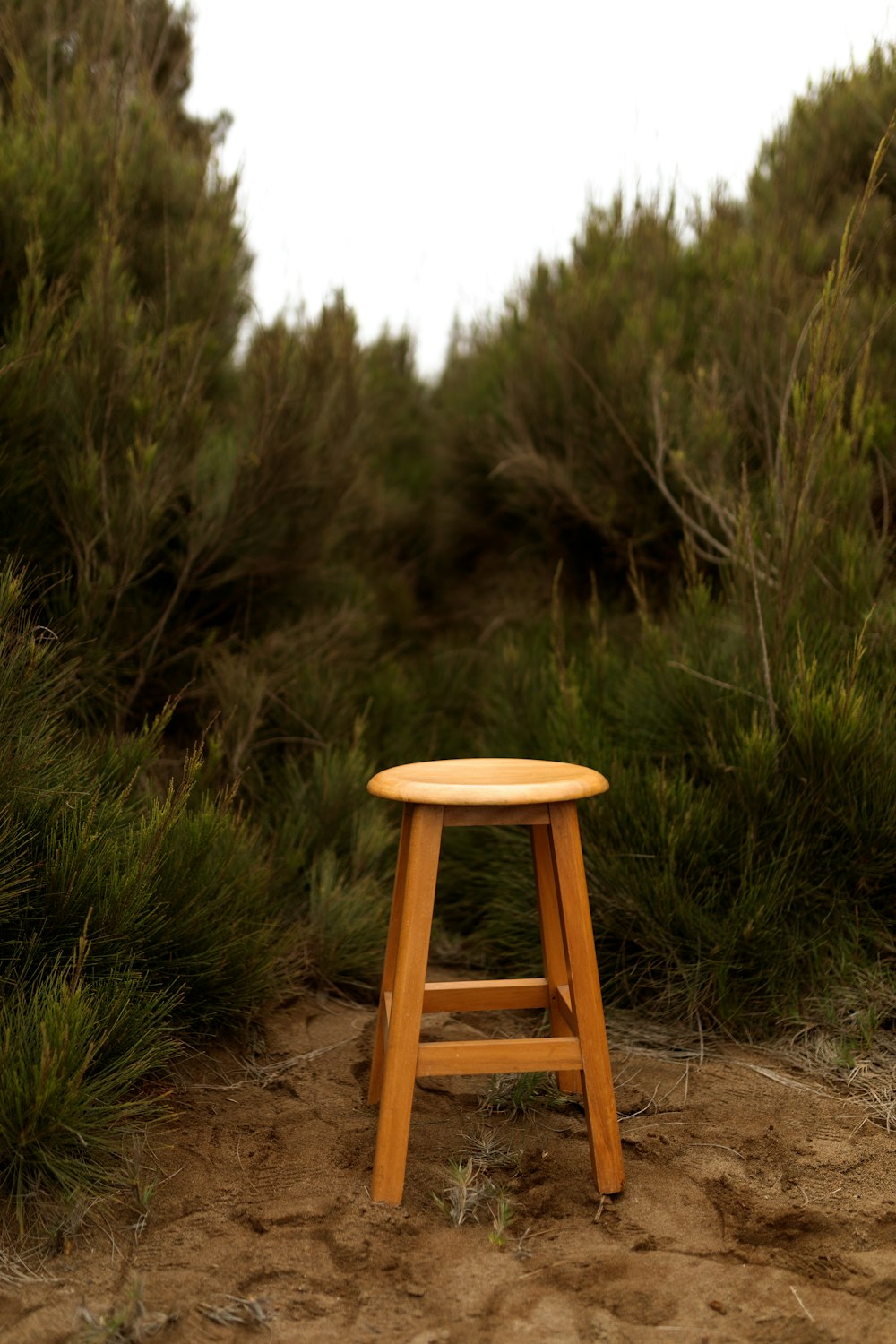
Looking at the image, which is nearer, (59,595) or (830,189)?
(59,595)

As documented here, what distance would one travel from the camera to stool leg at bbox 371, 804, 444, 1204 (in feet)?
6.53

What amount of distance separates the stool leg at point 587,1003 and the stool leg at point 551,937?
1.05ft

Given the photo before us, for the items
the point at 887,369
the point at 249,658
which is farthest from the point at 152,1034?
the point at 887,369

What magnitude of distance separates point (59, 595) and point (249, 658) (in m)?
0.73

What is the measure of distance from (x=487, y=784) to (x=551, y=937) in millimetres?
633

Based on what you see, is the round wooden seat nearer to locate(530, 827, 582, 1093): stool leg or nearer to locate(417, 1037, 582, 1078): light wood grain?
locate(530, 827, 582, 1093): stool leg

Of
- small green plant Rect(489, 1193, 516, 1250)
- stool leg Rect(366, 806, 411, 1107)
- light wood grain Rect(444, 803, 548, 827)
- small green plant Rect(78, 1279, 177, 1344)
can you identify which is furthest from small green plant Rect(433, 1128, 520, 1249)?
light wood grain Rect(444, 803, 548, 827)

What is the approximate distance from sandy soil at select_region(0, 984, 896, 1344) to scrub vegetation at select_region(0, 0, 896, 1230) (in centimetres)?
20

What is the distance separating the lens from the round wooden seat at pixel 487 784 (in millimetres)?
1950

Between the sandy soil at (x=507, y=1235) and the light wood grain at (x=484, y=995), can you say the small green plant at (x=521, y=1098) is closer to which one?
the sandy soil at (x=507, y=1235)

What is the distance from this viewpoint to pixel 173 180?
14.1 ft

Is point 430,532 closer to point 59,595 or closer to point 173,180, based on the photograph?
point 173,180

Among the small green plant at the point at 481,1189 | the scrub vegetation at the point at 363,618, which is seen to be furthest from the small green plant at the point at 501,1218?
the scrub vegetation at the point at 363,618

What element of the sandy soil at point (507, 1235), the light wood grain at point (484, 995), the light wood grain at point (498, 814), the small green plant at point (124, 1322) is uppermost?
the light wood grain at point (498, 814)
